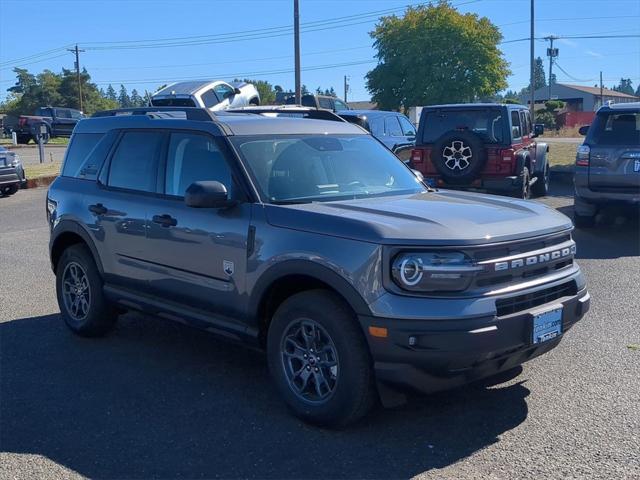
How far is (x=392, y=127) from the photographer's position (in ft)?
56.9

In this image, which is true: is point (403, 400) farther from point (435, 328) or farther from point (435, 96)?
point (435, 96)

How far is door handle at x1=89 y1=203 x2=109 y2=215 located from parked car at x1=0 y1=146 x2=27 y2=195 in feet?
41.4

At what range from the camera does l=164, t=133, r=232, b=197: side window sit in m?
5.16

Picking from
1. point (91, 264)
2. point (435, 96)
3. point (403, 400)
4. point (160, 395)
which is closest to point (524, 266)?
point (403, 400)

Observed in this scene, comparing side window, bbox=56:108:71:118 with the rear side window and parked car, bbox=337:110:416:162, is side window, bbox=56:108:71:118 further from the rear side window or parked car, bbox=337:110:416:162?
the rear side window

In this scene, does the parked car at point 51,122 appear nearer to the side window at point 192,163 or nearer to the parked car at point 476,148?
the parked car at point 476,148

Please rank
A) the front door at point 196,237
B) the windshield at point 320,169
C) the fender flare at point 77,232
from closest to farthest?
the front door at point 196,237, the windshield at point 320,169, the fender flare at point 77,232

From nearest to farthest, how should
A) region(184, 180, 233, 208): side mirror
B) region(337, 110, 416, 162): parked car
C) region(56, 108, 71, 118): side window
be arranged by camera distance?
A: region(184, 180, 233, 208): side mirror → region(337, 110, 416, 162): parked car → region(56, 108, 71, 118): side window

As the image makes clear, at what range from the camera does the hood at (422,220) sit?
4.05 m

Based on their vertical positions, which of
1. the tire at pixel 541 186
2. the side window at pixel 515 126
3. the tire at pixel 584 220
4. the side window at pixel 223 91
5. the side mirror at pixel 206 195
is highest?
the side window at pixel 223 91

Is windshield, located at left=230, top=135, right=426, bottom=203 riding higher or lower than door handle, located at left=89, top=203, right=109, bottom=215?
higher

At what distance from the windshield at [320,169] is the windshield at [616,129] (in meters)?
5.91

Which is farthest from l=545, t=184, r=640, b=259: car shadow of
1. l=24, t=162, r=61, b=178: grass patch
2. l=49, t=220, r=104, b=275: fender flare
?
l=24, t=162, r=61, b=178: grass patch

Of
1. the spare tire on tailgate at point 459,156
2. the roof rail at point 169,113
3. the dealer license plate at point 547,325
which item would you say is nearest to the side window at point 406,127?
the spare tire on tailgate at point 459,156
